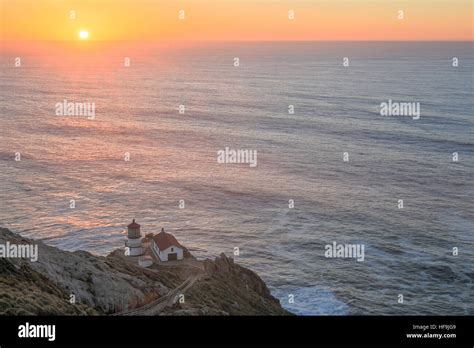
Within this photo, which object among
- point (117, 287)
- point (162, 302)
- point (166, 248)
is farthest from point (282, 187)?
point (117, 287)

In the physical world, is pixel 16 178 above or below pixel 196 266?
above

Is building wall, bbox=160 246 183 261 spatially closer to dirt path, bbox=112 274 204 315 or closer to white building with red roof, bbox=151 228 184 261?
white building with red roof, bbox=151 228 184 261

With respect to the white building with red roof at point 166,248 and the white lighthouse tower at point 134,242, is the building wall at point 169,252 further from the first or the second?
the white lighthouse tower at point 134,242

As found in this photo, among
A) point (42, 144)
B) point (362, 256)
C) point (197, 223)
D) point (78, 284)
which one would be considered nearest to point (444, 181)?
point (362, 256)

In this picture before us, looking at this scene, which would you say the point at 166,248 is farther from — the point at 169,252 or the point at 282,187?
the point at 282,187

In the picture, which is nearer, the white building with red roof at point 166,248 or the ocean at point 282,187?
the white building with red roof at point 166,248

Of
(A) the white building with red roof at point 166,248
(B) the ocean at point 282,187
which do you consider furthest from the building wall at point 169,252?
(B) the ocean at point 282,187
